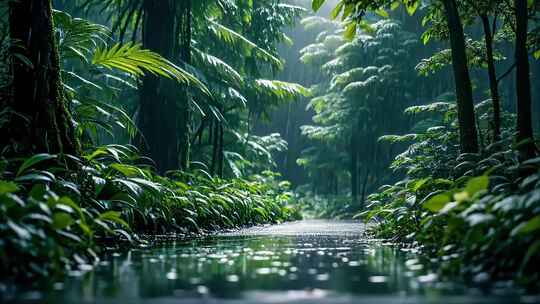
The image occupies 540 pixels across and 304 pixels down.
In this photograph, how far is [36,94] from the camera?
4.31 metres

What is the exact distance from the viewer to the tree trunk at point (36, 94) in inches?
167

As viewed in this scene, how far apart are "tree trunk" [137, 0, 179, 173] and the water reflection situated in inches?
174

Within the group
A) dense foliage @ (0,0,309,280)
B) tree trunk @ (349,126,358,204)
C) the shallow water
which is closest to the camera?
the shallow water

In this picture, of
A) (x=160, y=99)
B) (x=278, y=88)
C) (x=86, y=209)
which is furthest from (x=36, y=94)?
(x=278, y=88)

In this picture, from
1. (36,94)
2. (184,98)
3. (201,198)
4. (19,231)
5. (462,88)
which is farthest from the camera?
(184,98)

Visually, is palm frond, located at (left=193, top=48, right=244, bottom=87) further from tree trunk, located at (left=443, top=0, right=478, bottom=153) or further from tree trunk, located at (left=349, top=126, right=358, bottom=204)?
tree trunk, located at (left=349, top=126, right=358, bottom=204)

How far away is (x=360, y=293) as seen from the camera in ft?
6.59

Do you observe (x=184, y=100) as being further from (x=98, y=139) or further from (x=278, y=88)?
(x=278, y=88)

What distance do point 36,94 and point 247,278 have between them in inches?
102

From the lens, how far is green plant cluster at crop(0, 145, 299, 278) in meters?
2.46

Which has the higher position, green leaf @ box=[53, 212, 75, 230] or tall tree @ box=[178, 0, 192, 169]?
tall tree @ box=[178, 0, 192, 169]

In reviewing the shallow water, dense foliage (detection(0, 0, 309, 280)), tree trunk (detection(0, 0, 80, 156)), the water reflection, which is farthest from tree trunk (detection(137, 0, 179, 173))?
the shallow water

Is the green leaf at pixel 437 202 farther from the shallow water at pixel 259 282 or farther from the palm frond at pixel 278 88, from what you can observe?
the palm frond at pixel 278 88

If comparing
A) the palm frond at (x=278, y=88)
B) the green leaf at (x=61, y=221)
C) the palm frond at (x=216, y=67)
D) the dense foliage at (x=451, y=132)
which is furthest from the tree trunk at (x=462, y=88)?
the palm frond at (x=278, y=88)
